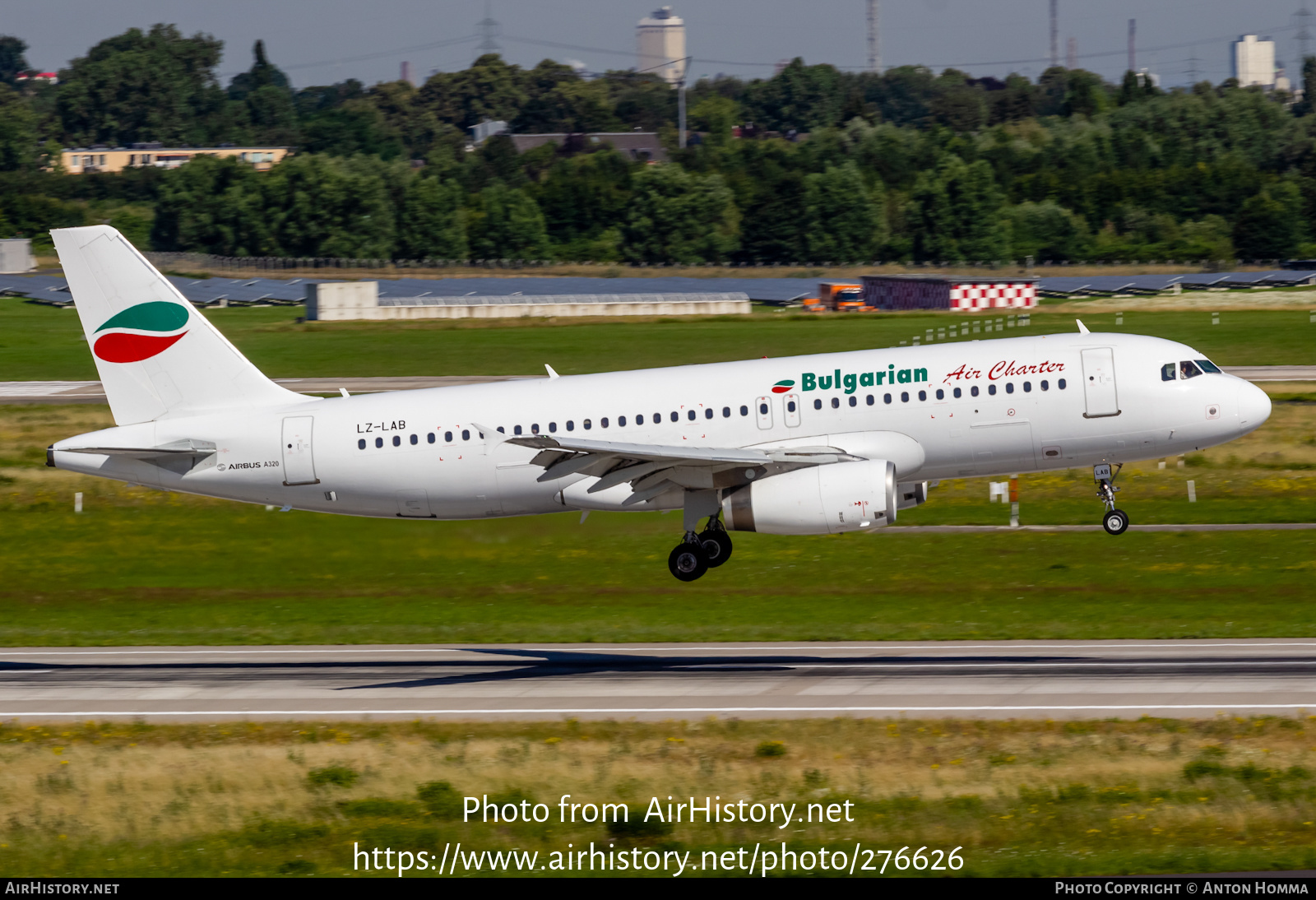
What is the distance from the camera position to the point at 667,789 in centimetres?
3012

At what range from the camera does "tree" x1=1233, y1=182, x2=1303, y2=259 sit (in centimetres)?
17150

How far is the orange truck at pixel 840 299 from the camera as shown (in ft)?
439

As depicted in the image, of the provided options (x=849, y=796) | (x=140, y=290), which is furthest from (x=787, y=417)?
(x=140, y=290)

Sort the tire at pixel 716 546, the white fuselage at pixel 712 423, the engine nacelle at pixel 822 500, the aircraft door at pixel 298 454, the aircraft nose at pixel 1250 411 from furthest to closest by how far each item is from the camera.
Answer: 1. the aircraft door at pixel 298 454
2. the tire at pixel 716 546
3. the white fuselage at pixel 712 423
4. the aircraft nose at pixel 1250 411
5. the engine nacelle at pixel 822 500

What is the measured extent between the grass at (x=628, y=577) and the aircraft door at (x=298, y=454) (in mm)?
5442

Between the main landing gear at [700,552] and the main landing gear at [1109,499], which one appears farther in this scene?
the main landing gear at [700,552]

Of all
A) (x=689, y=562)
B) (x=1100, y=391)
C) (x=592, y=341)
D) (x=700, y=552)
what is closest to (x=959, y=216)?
(x=592, y=341)

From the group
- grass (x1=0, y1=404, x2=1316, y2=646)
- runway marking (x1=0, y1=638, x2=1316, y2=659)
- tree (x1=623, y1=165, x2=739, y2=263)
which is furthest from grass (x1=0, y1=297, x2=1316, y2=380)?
tree (x1=623, y1=165, x2=739, y2=263)

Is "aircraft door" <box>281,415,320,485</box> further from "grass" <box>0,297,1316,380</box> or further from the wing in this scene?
"grass" <box>0,297,1316,380</box>

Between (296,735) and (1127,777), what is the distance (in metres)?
17.4

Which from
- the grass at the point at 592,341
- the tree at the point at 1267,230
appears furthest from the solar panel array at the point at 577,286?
the tree at the point at 1267,230

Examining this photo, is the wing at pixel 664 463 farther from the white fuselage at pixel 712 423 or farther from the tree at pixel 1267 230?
the tree at pixel 1267 230

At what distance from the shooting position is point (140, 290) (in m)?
43.7

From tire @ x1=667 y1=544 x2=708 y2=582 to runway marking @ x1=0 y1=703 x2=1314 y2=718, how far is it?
17.6ft
